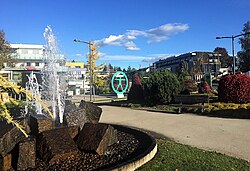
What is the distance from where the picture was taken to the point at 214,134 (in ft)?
27.4

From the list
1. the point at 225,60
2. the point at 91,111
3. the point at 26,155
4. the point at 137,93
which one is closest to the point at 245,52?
the point at 225,60

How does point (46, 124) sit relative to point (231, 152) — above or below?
above

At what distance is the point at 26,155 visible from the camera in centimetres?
473

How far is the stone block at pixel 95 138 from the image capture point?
5.22 metres

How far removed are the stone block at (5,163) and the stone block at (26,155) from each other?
0.22m

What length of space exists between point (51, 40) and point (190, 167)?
7.63 meters

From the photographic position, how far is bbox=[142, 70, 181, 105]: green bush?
16.6 m

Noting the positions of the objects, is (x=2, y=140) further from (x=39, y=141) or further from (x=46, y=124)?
(x=46, y=124)

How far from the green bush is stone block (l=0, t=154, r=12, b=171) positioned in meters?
12.7

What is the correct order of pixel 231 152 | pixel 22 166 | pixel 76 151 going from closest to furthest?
pixel 22 166, pixel 76 151, pixel 231 152

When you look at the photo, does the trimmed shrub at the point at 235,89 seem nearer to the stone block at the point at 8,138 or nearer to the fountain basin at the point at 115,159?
the fountain basin at the point at 115,159

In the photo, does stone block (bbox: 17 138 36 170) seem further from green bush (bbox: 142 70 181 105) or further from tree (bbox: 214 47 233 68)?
tree (bbox: 214 47 233 68)

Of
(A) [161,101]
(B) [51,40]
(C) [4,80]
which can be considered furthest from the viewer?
(A) [161,101]

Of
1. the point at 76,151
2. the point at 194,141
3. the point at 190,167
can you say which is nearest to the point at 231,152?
the point at 194,141
